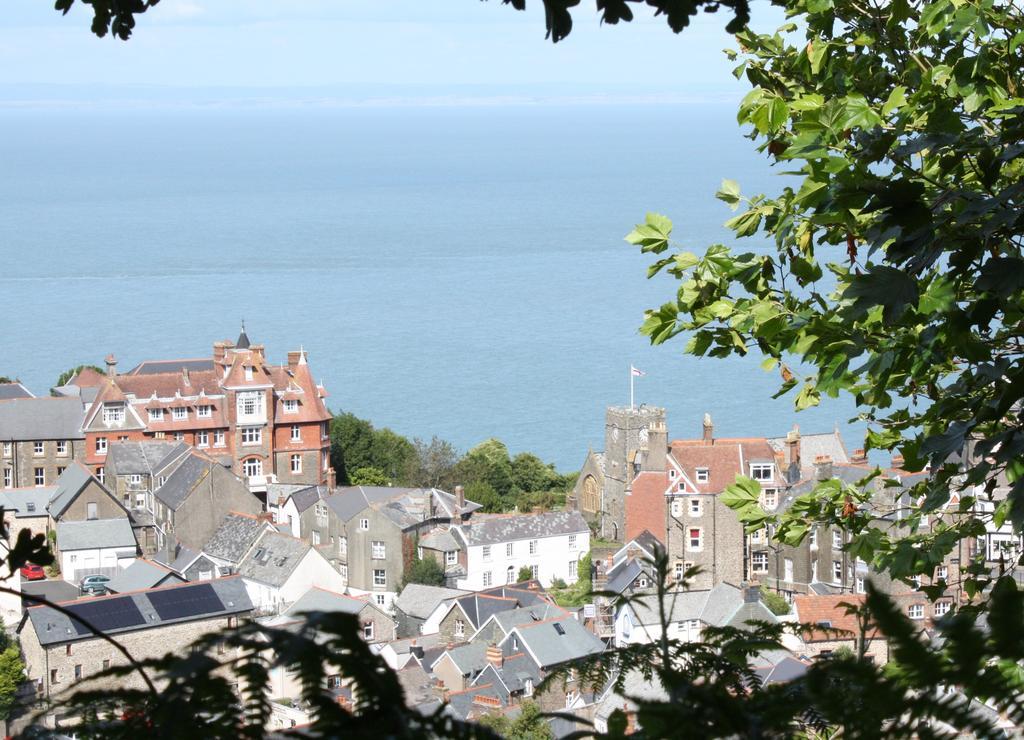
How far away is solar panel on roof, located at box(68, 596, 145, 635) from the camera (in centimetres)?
3459

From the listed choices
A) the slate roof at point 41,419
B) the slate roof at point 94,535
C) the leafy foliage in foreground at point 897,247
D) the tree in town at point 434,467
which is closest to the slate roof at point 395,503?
the tree in town at point 434,467

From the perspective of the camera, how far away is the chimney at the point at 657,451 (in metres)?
47.2

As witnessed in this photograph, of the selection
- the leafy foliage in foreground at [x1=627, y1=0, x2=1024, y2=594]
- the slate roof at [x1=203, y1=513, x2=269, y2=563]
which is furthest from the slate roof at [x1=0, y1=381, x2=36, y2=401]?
the leafy foliage in foreground at [x1=627, y1=0, x2=1024, y2=594]

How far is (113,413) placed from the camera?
5253 cm

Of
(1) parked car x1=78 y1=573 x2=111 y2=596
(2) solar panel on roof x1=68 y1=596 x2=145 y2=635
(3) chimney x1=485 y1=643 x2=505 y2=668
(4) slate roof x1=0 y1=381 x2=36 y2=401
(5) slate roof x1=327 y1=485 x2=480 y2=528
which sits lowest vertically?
(3) chimney x1=485 y1=643 x2=505 y2=668

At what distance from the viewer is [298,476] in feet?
173

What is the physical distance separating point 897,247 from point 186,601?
34.3 metres

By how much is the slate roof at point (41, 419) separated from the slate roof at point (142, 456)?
9.29 ft

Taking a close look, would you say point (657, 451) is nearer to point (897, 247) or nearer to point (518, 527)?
point (518, 527)

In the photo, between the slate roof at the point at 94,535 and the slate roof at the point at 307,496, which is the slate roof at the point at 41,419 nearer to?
the slate roof at the point at 94,535

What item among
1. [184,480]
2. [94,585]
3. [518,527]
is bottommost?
[94,585]

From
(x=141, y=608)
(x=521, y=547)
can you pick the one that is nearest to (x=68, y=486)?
(x=141, y=608)

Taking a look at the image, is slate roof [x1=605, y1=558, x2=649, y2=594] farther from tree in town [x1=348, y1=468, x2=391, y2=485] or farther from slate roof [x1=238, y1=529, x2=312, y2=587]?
tree in town [x1=348, y1=468, x2=391, y2=485]

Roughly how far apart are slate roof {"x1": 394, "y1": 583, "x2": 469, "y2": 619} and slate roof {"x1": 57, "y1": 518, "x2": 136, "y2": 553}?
971 centimetres
